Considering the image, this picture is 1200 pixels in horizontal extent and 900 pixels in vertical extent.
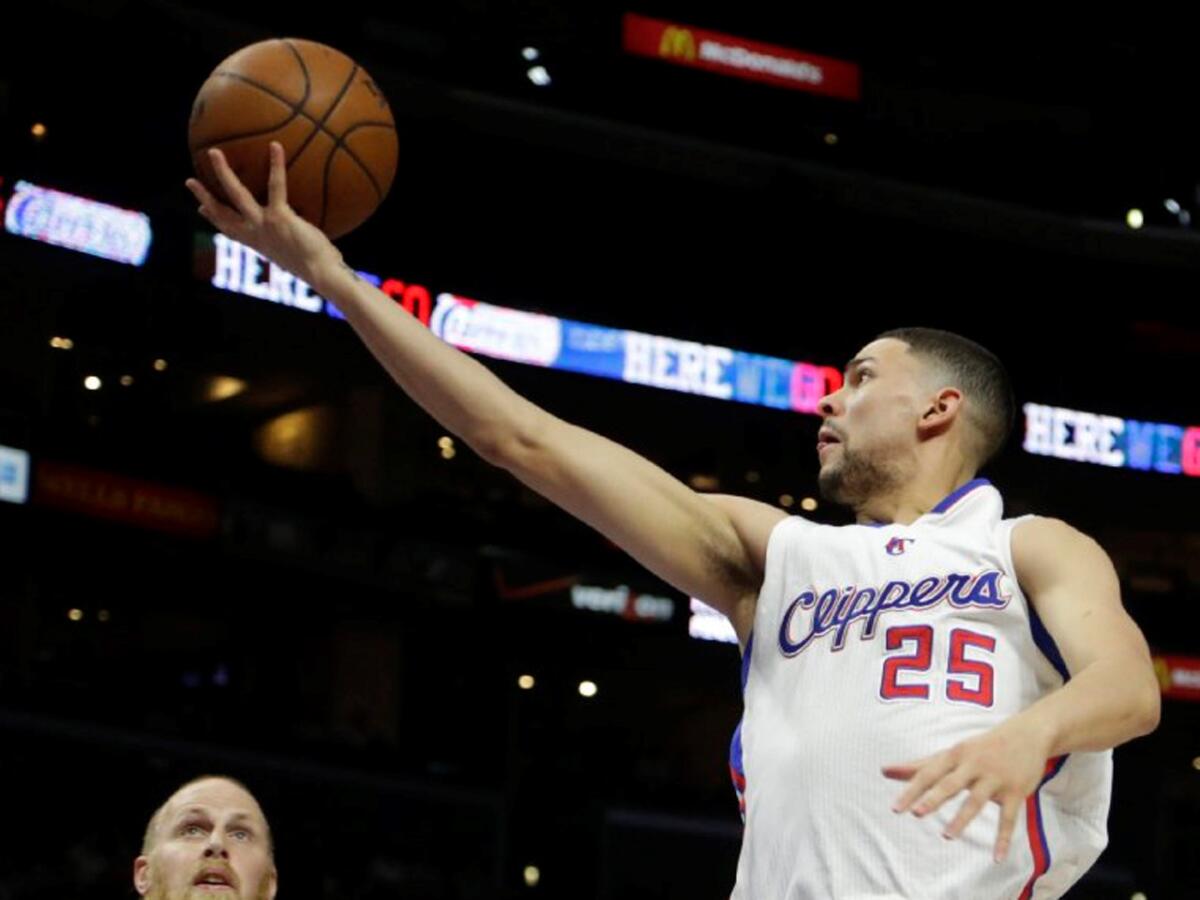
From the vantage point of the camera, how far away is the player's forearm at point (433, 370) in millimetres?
3082

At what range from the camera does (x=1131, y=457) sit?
2155cm

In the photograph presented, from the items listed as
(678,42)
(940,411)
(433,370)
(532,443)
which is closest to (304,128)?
(433,370)

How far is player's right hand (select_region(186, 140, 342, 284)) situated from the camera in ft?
10.4

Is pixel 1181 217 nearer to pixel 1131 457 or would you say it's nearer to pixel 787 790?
pixel 1131 457

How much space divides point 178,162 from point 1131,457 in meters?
10.6

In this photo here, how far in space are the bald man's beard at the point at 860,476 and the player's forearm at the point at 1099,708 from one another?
620 millimetres

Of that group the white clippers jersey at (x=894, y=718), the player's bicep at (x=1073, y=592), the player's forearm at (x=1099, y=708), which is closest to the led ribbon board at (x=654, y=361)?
the white clippers jersey at (x=894, y=718)

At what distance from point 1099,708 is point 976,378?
2.84 feet

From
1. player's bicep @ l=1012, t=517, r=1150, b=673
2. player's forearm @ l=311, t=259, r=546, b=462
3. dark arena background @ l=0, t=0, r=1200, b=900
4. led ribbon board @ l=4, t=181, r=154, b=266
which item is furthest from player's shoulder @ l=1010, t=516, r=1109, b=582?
led ribbon board @ l=4, t=181, r=154, b=266

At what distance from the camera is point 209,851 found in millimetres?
4172

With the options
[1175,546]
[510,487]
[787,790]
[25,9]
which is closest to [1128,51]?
[1175,546]

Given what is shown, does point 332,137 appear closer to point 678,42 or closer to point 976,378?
point 976,378

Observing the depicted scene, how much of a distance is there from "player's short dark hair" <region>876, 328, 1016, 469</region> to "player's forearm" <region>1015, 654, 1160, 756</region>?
0.69 metres

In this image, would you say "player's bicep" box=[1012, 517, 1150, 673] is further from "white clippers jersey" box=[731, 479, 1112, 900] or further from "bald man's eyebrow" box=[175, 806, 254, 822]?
"bald man's eyebrow" box=[175, 806, 254, 822]
